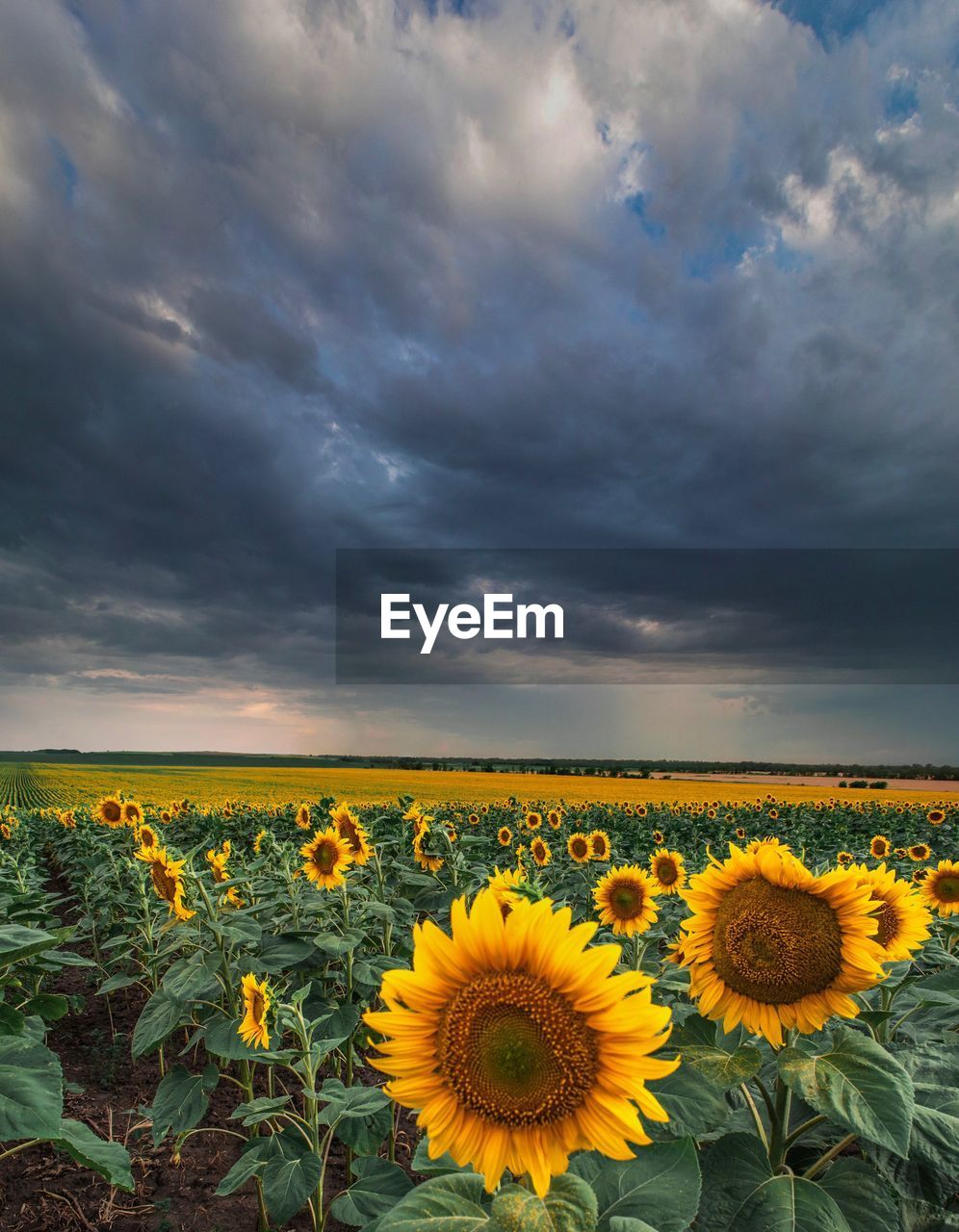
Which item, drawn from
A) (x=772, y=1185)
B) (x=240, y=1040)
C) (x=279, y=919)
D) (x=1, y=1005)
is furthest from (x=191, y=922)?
(x=772, y=1185)

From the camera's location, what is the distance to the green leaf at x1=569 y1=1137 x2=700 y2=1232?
166 cm

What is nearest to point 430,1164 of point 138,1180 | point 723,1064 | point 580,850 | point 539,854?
point 723,1064

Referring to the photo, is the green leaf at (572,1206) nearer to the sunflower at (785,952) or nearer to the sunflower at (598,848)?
the sunflower at (785,952)

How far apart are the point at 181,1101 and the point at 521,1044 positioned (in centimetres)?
383

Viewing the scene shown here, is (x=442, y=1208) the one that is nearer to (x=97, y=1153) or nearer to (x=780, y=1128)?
(x=780, y=1128)

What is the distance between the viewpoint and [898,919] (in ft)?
9.23

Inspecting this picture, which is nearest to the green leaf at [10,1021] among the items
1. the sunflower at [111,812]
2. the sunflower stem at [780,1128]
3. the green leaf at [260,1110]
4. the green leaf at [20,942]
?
the green leaf at [20,942]

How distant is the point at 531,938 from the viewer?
1.67 meters

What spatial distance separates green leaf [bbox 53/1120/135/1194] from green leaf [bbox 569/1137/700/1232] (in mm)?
1515

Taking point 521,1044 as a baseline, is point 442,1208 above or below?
below

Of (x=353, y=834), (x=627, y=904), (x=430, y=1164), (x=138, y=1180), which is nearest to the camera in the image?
(x=430, y=1164)

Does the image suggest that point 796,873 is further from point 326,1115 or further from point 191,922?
point 191,922

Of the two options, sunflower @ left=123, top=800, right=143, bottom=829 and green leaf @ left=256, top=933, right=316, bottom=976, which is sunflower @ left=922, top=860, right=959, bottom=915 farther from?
sunflower @ left=123, top=800, right=143, bottom=829

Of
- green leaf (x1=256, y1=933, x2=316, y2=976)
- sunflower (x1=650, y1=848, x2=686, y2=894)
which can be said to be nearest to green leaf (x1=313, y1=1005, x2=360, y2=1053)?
green leaf (x1=256, y1=933, x2=316, y2=976)
